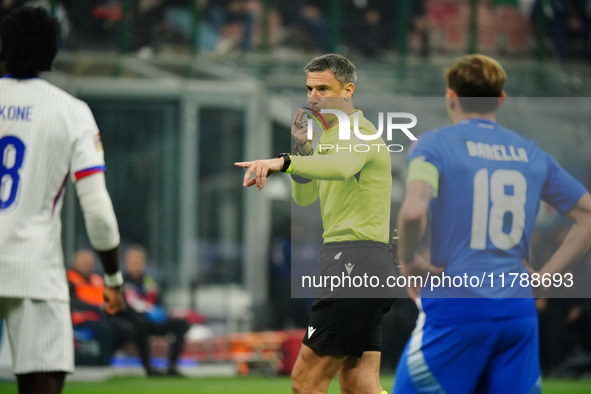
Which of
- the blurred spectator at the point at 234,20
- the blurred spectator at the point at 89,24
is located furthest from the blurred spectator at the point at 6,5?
the blurred spectator at the point at 234,20

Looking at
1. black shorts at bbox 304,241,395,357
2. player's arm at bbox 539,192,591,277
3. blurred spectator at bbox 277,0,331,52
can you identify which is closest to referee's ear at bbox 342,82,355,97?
black shorts at bbox 304,241,395,357

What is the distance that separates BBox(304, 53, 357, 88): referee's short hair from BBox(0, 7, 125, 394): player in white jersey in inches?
47.0

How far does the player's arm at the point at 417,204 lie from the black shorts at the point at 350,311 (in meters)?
0.63

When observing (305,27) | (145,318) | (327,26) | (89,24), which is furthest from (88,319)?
(327,26)

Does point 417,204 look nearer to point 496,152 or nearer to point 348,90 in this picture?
point 496,152

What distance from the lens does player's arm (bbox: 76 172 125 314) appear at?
10.7ft

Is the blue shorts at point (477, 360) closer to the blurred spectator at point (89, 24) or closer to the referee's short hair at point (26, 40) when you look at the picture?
the referee's short hair at point (26, 40)

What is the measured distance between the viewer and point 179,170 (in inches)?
492

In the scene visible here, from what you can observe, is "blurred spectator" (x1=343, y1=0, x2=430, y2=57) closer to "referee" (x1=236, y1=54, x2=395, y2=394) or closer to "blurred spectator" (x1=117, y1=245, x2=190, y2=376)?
"blurred spectator" (x1=117, y1=245, x2=190, y2=376)

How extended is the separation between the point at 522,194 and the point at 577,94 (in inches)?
383

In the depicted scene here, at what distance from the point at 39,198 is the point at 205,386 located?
20.5ft

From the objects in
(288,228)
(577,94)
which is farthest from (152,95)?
(577,94)

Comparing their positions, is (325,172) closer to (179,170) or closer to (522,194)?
(522,194)

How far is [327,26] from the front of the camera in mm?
13070
